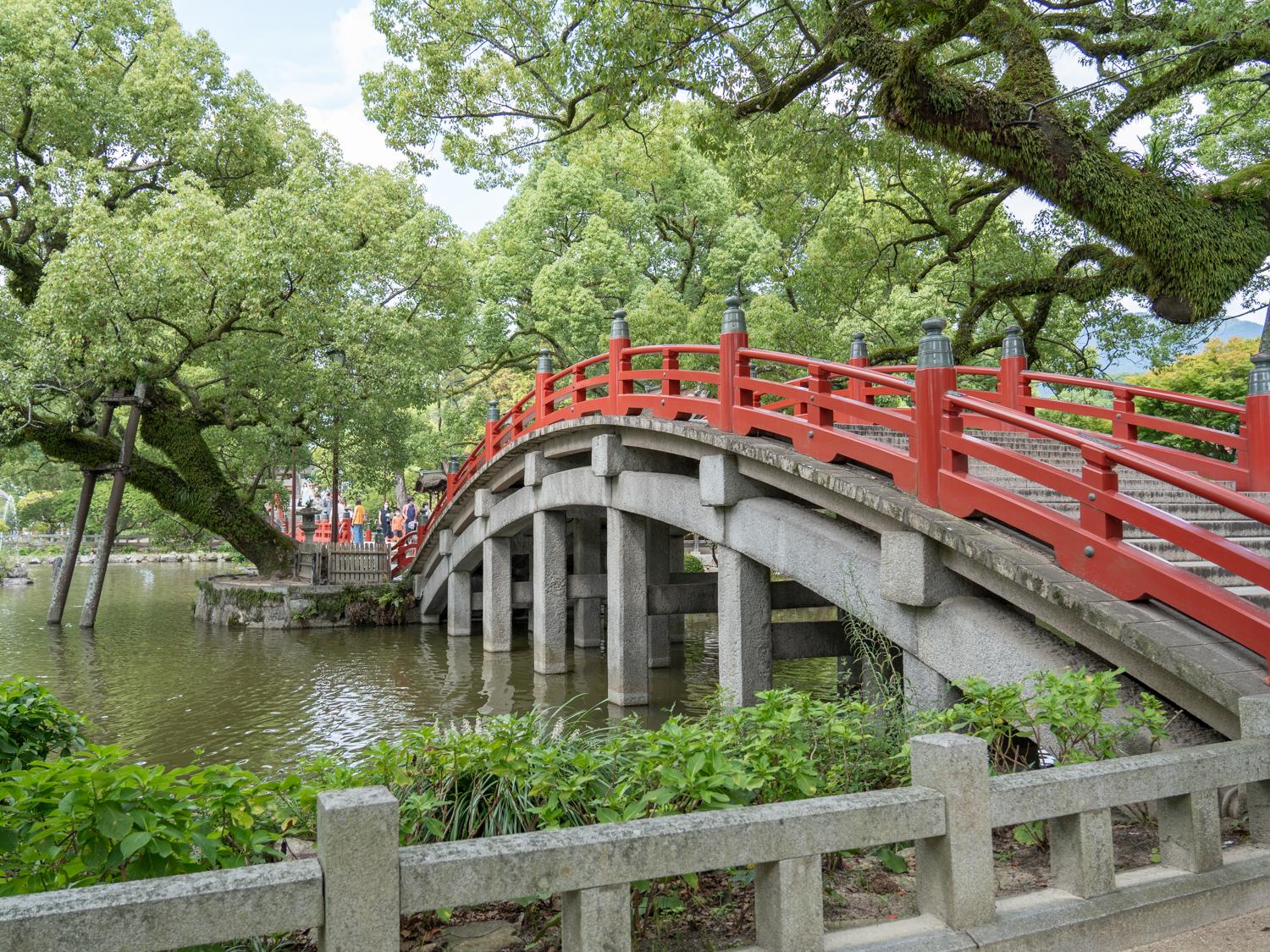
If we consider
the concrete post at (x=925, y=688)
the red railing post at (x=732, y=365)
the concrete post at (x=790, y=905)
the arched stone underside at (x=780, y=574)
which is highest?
the red railing post at (x=732, y=365)

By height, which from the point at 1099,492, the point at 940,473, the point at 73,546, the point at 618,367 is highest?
the point at 618,367

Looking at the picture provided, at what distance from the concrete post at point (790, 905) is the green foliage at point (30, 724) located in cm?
390

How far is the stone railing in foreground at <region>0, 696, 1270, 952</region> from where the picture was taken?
274cm

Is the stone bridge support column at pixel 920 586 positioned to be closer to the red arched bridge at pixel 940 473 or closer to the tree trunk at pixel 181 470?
the red arched bridge at pixel 940 473

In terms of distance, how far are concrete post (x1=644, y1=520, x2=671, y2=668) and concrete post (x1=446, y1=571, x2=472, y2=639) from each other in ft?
18.6

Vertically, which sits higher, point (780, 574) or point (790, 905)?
point (780, 574)

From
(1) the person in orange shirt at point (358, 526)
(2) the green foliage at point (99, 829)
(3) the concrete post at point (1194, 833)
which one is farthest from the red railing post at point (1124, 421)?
(1) the person in orange shirt at point (358, 526)

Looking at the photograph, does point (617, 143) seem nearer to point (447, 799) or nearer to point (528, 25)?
point (528, 25)

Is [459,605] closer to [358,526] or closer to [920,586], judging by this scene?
[358,526]

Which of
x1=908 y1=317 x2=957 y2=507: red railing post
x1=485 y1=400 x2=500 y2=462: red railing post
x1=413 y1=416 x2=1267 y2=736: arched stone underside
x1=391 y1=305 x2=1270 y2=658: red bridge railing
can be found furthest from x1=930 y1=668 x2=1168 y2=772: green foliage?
x1=485 y1=400 x2=500 y2=462: red railing post

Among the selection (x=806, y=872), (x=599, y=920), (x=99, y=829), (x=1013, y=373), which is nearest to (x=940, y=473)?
(x=806, y=872)

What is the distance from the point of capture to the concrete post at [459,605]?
20094mm

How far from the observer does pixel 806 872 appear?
339 centimetres

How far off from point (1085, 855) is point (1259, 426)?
6.32 m
